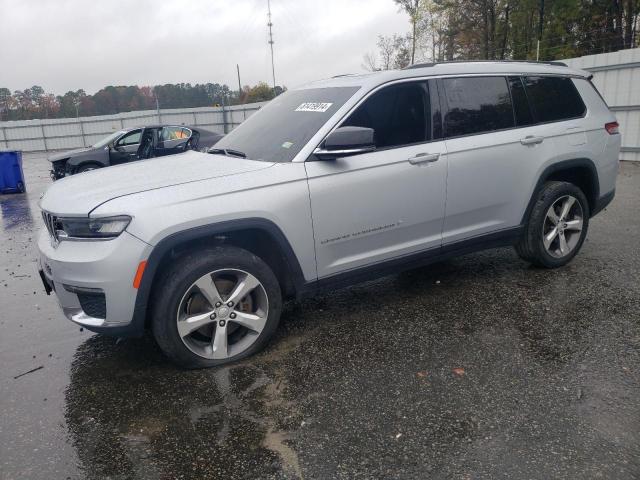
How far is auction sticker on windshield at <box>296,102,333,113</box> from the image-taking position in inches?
150

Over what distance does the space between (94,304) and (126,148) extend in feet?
37.0

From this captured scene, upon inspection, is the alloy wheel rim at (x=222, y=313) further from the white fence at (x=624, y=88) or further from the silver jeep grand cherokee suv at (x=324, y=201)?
the white fence at (x=624, y=88)

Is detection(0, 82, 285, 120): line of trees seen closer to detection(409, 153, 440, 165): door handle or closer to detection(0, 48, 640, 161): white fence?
detection(0, 48, 640, 161): white fence

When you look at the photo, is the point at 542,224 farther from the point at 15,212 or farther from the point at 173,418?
the point at 15,212

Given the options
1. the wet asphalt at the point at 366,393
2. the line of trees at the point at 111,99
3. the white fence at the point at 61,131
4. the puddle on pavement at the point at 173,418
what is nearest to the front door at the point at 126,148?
the wet asphalt at the point at 366,393

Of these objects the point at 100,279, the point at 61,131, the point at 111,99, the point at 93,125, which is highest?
the point at 111,99

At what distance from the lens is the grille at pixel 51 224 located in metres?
3.21

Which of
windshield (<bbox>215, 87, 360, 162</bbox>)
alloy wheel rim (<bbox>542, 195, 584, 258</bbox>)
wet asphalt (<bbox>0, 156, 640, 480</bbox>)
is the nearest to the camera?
wet asphalt (<bbox>0, 156, 640, 480</bbox>)

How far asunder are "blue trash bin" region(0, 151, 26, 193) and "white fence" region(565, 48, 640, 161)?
14287mm

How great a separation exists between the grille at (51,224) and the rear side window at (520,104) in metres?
3.70

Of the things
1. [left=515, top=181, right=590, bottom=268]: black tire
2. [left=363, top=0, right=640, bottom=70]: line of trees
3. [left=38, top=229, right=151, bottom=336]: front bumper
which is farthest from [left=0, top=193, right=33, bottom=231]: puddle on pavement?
[left=363, top=0, right=640, bottom=70]: line of trees

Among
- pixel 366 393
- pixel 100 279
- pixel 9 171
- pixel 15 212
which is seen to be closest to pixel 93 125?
pixel 9 171

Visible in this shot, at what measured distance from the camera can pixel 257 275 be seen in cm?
334

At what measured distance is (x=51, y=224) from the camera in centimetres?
329
